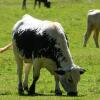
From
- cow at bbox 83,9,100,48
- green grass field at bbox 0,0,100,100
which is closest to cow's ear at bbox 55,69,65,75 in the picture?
green grass field at bbox 0,0,100,100

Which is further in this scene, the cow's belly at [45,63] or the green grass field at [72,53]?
the green grass field at [72,53]

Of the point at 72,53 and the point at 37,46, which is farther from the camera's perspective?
the point at 72,53

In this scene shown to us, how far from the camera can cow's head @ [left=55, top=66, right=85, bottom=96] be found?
14.9m

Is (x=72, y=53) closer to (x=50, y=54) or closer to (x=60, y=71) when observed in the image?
(x=50, y=54)

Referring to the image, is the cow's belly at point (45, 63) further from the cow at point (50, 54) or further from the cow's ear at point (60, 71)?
the cow's ear at point (60, 71)

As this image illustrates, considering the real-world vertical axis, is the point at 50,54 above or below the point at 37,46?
below

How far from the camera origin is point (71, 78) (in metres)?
15.0

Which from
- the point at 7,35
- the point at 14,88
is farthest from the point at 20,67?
the point at 7,35

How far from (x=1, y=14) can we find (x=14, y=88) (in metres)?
27.5

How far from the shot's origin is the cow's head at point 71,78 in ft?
49.0

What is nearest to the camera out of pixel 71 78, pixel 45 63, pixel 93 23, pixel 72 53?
pixel 71 78

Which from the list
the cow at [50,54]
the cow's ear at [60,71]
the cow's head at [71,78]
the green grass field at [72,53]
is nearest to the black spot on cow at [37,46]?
the cow at [50,54]

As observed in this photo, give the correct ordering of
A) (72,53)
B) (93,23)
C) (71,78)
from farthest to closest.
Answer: (93,23) < (72,53) < (71,78)

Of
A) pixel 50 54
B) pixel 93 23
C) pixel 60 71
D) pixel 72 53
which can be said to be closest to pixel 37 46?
pixel 50 54
